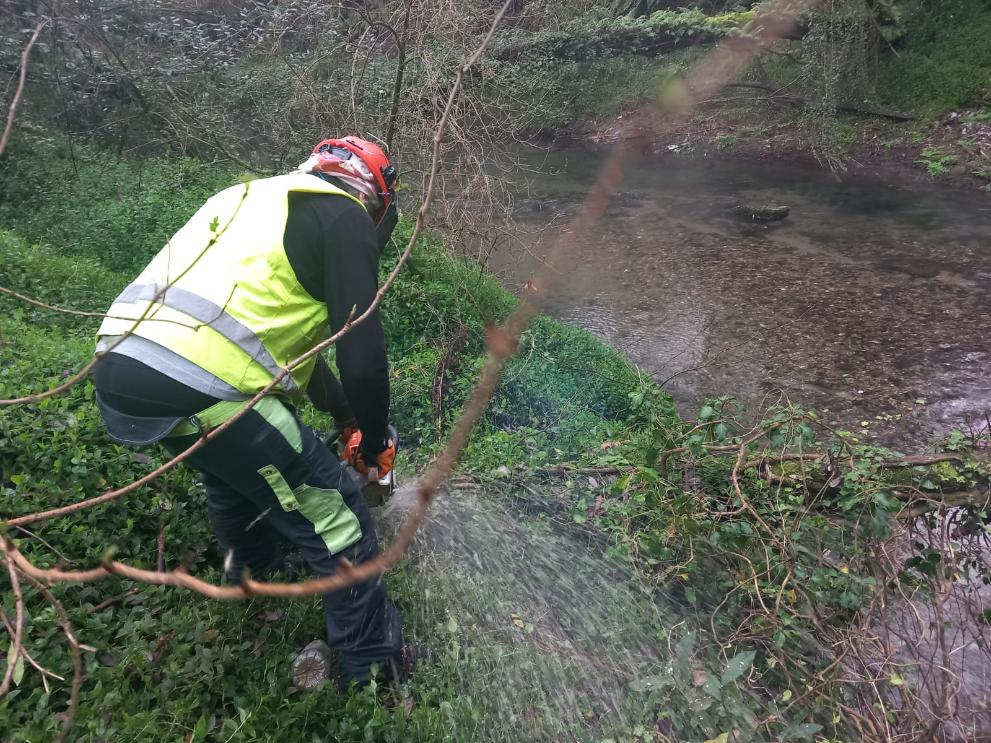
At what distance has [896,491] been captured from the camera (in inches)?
124

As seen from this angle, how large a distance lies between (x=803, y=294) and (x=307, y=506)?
24.1 ft

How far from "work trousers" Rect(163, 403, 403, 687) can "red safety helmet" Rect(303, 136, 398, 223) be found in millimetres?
892

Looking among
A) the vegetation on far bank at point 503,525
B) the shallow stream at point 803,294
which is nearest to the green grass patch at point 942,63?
the shallow stream at point 803,294

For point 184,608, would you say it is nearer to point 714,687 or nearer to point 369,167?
point 369,167

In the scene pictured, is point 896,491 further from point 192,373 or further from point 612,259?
point 612,259

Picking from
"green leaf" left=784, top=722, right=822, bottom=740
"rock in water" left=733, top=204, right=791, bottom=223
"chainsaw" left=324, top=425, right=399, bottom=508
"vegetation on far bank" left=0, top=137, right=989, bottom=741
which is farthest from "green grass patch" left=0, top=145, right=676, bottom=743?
"rock in water" left=733, top=204, right=791, bottom=223

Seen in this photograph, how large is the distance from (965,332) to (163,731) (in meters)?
7.73

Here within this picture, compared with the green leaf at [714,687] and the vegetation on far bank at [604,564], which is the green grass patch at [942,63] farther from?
the green leaf at [714,687]

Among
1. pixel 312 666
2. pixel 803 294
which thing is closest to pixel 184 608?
pixel 312 666

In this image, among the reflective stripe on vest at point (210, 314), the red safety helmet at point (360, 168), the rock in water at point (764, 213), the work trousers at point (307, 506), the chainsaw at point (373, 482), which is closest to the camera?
the reflective stripe on vest at point (210, 314)

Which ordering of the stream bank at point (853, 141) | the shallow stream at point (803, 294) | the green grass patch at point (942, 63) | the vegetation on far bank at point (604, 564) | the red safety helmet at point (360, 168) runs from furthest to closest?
the green grass patch at point (942, 63) < the stream bank at point (853, 141) < the shallow stream at point (803, 294) < the red safety helmet at point (360, 168) < the vegetation on far bank at point (604, 564)

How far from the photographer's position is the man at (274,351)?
82.7 inches

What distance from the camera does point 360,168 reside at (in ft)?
8.39

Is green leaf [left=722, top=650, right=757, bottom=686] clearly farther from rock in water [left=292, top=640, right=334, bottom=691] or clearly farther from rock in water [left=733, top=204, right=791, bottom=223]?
rock in water [left=733, top=204, right=791, bottom=223]
